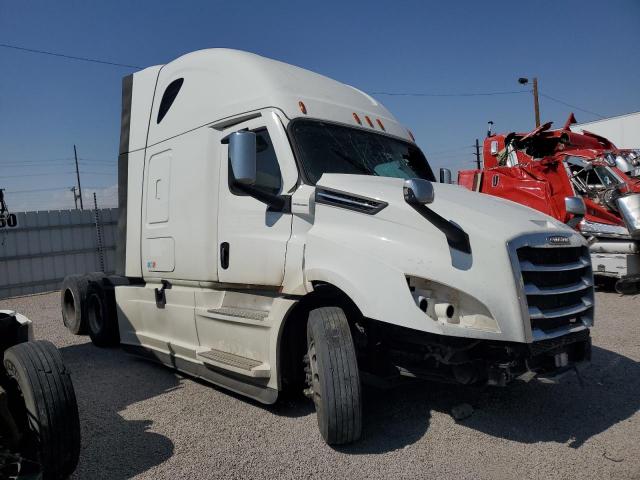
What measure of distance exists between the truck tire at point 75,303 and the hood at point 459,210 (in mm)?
5246

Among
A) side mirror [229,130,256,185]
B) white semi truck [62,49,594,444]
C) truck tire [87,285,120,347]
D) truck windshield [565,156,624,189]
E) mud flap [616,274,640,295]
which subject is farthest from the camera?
truck windshield [565,156,624,189]

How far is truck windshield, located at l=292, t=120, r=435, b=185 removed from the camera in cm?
452

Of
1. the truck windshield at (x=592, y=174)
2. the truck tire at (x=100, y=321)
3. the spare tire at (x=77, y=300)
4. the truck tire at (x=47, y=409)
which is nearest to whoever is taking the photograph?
the truck tire at (x=47, y=409)

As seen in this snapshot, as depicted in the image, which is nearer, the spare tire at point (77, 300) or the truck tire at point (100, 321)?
the truck tire at point (100, 321)

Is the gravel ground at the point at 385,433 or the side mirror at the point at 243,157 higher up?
the side mirror at the point at 243,157

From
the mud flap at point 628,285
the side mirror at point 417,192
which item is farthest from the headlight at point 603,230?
the side mirror at point 417,192

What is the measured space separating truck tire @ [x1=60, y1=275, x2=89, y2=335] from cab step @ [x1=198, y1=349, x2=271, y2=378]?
3726 mm

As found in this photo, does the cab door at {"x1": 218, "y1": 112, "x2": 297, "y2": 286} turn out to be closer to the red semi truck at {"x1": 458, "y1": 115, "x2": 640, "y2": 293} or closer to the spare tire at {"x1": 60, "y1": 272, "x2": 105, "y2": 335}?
the spare tire at {"x1": 60, "y1": 272, "x2": 105, "y2": 335}

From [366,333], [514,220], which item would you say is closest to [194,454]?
[366,333]

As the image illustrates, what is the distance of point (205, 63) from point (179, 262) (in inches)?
81.6

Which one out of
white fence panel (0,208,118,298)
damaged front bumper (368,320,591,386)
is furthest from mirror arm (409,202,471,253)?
white fence panel (0,208,118,298)

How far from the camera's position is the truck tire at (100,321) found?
7.37 metres

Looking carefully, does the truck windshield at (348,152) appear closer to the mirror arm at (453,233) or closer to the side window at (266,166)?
the side window at (266,166)

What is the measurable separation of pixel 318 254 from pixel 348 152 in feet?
3.95
